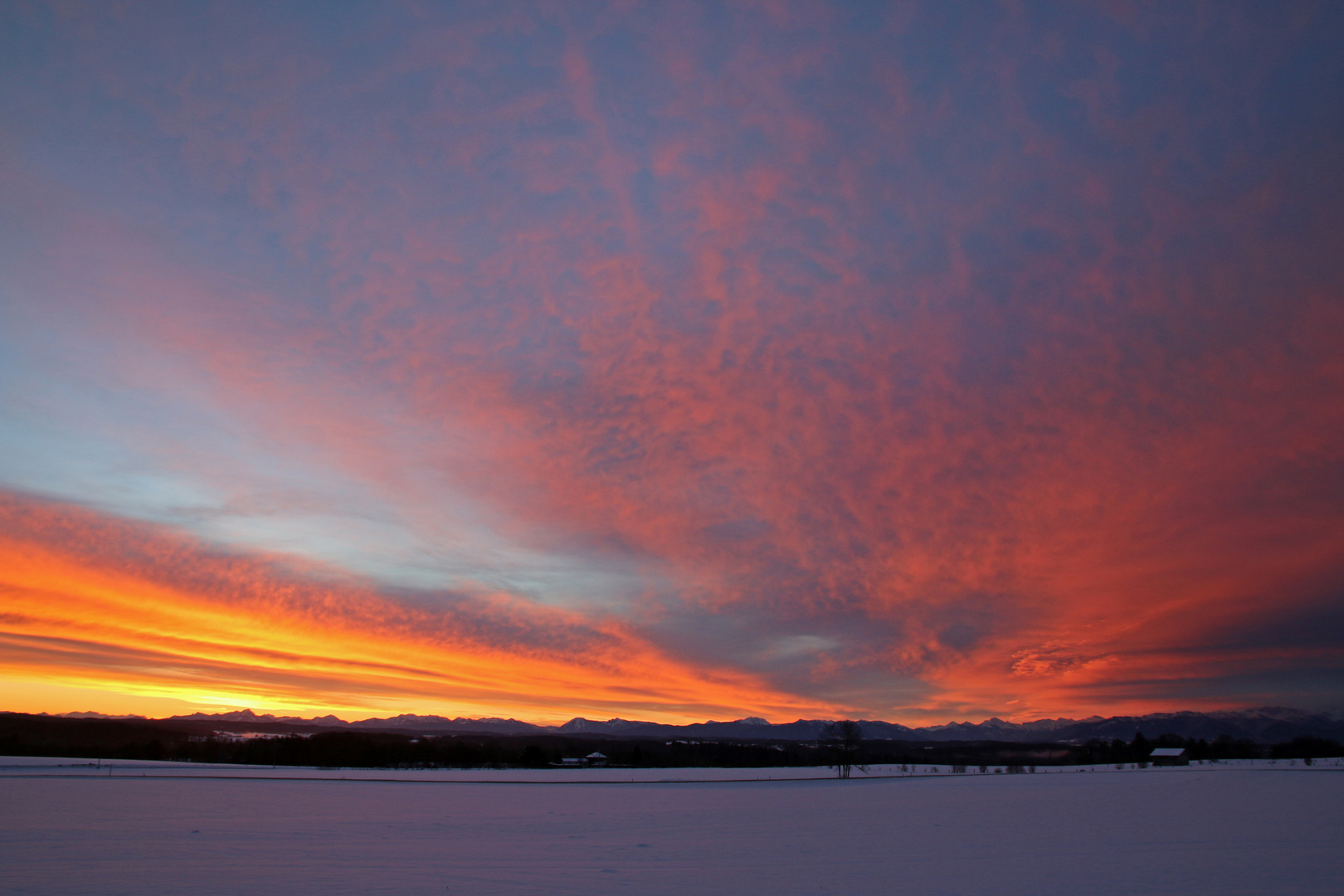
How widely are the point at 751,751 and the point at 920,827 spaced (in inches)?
5928

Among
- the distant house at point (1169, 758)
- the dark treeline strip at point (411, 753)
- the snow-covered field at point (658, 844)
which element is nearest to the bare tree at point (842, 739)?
the dark treeline strip at point (411, 753)

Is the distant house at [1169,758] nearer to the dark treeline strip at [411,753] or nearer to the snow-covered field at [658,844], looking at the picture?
the dark treeline strip at [411,753]

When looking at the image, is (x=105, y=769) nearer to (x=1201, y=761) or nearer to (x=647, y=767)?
(x=647, y=767)

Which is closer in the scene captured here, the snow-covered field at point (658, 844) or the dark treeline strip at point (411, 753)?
the snow-covered field at point (658, 844)

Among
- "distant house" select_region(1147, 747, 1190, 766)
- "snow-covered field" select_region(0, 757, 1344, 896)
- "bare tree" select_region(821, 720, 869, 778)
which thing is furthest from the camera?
"distant house" select_region(1147, 747, 1190, 766)

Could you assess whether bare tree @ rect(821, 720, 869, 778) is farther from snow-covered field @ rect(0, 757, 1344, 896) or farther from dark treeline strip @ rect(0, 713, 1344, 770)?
snow-covered field @ rect(0, 757, 1344, 896)

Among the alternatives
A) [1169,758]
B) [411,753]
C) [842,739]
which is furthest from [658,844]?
[1169,758]

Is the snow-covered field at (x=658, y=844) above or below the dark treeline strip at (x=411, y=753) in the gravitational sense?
above

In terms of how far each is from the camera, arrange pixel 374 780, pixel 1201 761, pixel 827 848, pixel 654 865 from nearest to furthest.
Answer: pixel 654 865
pixel 827 848
pixel 374 780
pixel 1201 761

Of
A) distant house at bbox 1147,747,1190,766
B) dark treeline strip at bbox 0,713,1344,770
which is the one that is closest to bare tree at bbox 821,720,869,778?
dark treeline strip at bbox 0,713,1344,770

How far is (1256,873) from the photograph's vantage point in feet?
62.1

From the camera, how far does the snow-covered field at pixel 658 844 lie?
1750cm

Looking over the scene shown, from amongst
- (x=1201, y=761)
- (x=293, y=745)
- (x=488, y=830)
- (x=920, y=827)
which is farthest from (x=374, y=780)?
(x=1201, y=761)

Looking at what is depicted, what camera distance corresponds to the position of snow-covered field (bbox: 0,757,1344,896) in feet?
57.4
